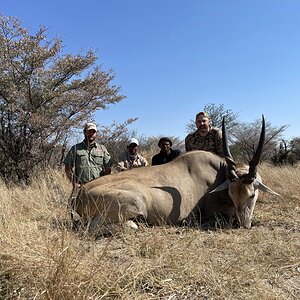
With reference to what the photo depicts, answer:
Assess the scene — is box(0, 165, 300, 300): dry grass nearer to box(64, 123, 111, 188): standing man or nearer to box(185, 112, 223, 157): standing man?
box(64, 123, 111, 188): standing man

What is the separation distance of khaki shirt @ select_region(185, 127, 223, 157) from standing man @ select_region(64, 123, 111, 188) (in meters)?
1.48

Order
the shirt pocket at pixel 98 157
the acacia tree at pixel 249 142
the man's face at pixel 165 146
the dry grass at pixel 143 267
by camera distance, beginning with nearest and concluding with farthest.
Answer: the dry grass at pixel 143 267 → the shirt pocket at pixel 98 157 → the man's face at pixel 165 146 → the acacia tree at pixel 249 142

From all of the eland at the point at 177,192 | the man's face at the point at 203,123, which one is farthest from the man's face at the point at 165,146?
the eland at the point at 177,192

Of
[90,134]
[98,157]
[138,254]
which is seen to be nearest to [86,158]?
[98,157]

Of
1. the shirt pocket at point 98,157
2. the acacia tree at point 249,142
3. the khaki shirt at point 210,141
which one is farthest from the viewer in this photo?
the acacia tree at point 249,142

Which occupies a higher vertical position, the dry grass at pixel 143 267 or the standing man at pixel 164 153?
the standing man at pixel 164 153

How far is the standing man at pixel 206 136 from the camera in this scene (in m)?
6.25

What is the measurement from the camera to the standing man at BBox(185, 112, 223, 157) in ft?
20.5

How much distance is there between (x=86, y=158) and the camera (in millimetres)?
6121

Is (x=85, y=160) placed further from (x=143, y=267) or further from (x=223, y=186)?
(x=143, y=267)

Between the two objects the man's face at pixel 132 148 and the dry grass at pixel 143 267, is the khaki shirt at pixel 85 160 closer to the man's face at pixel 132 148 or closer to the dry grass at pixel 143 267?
the man's face at pixel 132 148

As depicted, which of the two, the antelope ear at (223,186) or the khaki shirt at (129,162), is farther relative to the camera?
the khaki shirt at (129,162)

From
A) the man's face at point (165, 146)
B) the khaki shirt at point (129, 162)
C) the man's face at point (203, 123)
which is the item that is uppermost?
the man's face at point (203, 123)

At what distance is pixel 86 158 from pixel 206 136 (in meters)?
1.90
